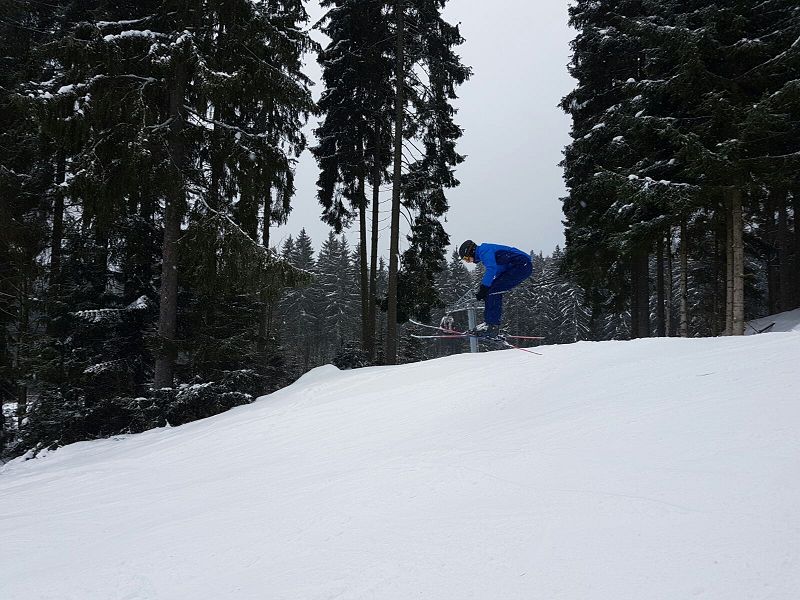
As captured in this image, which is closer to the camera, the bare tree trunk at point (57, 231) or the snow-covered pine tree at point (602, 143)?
the bare tree trunk at point (57, 231)

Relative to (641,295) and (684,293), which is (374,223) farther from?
(684,293)

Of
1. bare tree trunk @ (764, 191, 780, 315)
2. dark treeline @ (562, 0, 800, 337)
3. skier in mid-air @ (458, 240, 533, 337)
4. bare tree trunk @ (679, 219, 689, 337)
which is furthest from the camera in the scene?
bare tree trunk @ (764, 191, 780, 315)

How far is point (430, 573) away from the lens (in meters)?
2.00

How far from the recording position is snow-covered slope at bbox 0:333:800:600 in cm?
190

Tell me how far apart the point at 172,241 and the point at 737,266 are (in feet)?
43.6

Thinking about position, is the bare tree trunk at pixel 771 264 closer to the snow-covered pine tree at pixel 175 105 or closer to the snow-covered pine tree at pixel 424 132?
the snow-covered pine tree at pixel 424 132

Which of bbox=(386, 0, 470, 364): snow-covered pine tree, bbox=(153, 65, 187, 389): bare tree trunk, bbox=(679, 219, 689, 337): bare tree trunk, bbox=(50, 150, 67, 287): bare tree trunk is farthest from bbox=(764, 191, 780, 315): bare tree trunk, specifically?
bbox=(50, 150, 67, 287): bare tree trunk

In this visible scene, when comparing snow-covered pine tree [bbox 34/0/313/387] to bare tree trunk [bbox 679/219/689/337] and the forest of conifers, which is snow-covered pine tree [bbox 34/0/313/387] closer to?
the forest of conifers

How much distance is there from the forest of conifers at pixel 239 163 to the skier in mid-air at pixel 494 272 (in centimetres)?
188

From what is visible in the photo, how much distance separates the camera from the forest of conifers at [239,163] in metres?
9.02

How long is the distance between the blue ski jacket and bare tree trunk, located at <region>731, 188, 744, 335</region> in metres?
6.82

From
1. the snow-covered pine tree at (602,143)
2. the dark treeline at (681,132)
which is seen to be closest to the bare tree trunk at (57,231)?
the dark treeline at (681,132)

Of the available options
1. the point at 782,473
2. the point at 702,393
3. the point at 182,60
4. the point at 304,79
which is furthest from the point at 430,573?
the point at 304,79

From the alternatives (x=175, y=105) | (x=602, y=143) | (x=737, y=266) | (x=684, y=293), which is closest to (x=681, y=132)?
(x=602, y=143)
